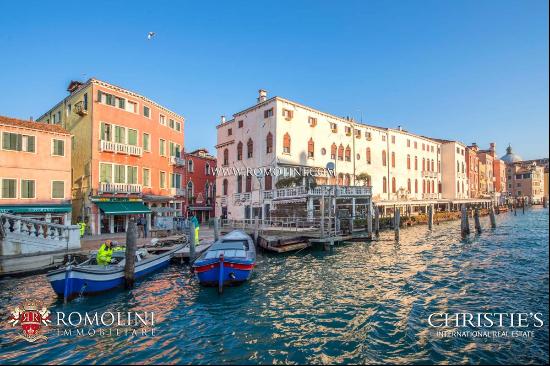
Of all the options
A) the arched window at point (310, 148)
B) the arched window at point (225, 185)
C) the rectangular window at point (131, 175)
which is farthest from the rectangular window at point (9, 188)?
the arched window at point (310, 148)

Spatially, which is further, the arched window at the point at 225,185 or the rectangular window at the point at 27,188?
the arched window at the point at 225,185

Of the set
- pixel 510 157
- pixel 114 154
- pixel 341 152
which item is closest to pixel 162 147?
pixel 114 154

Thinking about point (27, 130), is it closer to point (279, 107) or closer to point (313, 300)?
point (279, 107)

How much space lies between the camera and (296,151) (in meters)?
A: 31.6

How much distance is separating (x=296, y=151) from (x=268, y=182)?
170 inches

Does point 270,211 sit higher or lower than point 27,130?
lower

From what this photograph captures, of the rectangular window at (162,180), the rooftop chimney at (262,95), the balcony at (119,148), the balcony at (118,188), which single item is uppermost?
the rooftop chimney at (262,95)

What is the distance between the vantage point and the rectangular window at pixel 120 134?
1074 inches

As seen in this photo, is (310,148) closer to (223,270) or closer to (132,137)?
(132,137)

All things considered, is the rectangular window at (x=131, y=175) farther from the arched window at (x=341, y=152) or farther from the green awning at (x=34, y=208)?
the arched window at (x=341, y=152)

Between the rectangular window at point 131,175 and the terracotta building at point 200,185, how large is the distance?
8.73 meters

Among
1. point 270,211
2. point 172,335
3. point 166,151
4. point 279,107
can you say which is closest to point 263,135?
point 279,107

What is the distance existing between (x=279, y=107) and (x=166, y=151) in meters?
12.4

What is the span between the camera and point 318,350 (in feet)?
25.7
